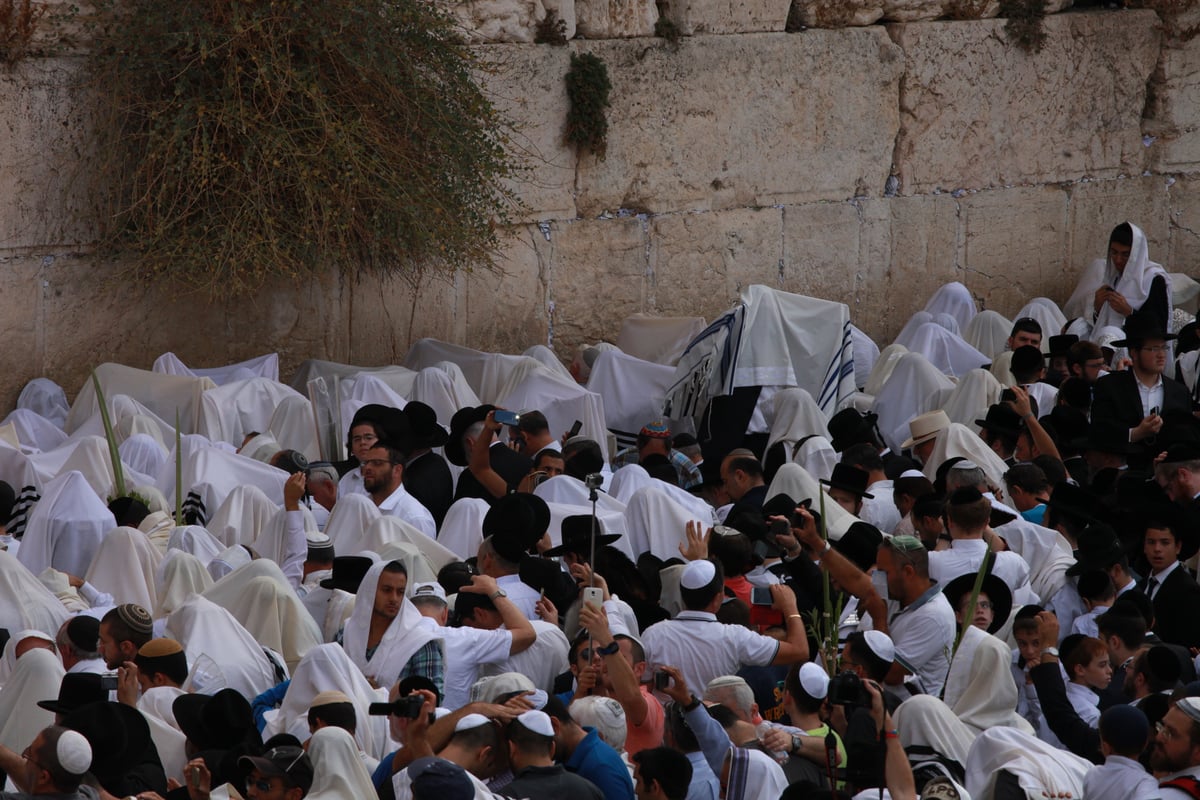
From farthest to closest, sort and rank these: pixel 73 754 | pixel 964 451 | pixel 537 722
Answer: pixel 964 451
pixel 537 722
pixel 73 754

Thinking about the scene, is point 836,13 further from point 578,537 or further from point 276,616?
point 276,616

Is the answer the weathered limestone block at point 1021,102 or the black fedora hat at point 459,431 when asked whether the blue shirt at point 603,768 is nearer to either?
the black fedora hat at point 459,431

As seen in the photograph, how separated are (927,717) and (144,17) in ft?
23.2

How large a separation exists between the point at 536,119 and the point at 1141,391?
4.67 meters

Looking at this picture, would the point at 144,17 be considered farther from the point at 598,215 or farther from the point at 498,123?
the point at 598,215

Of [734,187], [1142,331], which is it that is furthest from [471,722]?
[734,187]

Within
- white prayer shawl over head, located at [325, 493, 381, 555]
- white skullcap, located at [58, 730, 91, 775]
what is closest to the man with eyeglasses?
white skullcap, located at [58, 730, 91, 775]

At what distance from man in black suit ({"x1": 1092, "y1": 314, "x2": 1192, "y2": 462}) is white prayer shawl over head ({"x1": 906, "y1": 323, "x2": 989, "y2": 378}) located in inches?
85.7

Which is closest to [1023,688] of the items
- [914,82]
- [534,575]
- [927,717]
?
[927,717]

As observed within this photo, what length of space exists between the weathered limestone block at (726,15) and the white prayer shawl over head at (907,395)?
10.7 feet

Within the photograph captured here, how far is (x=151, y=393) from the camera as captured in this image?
1048 centimetres

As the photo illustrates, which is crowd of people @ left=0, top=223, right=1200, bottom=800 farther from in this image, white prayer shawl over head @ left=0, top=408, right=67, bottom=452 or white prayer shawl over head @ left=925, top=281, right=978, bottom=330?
white prayer shawl over head @ left=925, top=281, right=978, bottom=330

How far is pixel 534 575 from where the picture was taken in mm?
6652

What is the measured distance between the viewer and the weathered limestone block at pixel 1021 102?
14.4 metres
